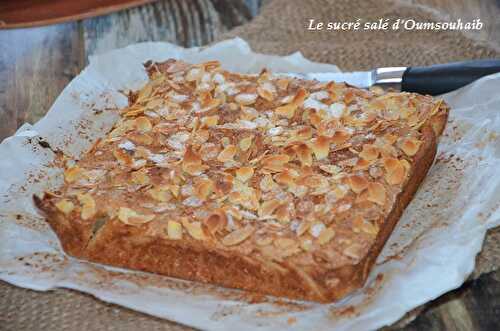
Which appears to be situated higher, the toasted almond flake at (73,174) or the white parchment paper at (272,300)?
the toasted almond flake at (73,174)

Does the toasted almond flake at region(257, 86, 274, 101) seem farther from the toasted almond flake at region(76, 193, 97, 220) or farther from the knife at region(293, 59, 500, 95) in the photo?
the toasted almond flake at region(76, 193, 97, 220)

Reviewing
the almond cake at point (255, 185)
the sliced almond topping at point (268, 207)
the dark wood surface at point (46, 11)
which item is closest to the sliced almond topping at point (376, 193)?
the almond cake at point (255, 185)

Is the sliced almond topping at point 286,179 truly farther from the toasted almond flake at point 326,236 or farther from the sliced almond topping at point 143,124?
the sliced almond topping at point 143,124

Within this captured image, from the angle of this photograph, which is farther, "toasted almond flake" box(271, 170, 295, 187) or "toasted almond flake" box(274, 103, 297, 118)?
"toasted almond flake" box(274, 103, 297, 118)

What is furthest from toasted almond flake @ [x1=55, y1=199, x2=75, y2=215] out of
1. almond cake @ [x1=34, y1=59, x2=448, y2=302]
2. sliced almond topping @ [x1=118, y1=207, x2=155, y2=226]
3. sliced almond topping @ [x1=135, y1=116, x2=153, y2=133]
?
sliced almond topping @ [x1=135, y1=116, x2=153, y2=133]

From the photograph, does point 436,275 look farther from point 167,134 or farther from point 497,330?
point 167,134

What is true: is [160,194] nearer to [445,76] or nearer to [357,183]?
[357,183]

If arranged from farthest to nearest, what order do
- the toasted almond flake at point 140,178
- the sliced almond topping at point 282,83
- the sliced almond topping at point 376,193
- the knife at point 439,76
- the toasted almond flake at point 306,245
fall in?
the knife at point 439,76, the sliced almond topping at point 282,83, the toasted almond flake at point 140,178, the sliced almond topping at point 376,193, the toasted almond flake at point 306,245
